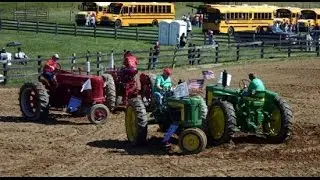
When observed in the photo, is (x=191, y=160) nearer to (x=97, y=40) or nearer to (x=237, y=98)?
(x=237, y=98)

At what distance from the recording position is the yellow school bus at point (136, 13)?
4806cm

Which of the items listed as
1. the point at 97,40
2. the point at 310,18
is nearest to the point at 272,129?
the point at 97,40

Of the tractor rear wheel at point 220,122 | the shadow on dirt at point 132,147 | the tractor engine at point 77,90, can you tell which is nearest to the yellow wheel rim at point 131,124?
the shadow on dirt at point 132,147

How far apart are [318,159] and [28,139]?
5609 millimetres

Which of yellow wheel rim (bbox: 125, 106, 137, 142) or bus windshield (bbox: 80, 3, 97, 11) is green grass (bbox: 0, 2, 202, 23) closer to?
bus windshield (bbox: 80, 3, 97, 11)

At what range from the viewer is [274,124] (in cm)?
1198

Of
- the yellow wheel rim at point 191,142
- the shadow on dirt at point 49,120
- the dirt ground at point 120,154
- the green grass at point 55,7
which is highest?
the green grass at point 55,7

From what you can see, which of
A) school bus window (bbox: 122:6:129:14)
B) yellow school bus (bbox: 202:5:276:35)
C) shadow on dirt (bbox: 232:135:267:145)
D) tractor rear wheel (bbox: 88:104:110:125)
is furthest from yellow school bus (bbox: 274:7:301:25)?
shadow on dirt (bbox: 232:135:267:145)

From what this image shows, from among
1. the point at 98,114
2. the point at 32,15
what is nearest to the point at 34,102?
the point at 98,114

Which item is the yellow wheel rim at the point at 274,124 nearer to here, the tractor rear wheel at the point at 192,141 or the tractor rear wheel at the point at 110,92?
the tractor rear wheel at the point at 192,141

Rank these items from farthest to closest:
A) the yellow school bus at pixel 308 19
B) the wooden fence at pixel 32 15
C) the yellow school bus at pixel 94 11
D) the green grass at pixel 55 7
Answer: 1. the green grass at pixel 55 7
2. the wooden fence at pixel 32 15
3. the yellow school bus at pixel 94 11
4. the yellow school bus at pixel 308 19

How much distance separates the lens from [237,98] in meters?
11.8

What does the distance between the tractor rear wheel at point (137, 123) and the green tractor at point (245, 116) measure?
3.77 ft

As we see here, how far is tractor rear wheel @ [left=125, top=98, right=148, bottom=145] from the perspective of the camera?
11508 mm
